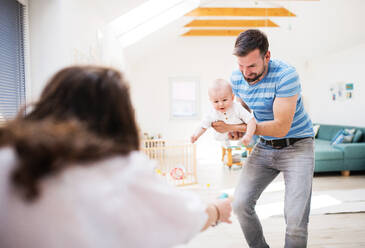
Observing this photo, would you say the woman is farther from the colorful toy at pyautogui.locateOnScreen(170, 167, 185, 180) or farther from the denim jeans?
the colorful toy at pyautogui.locateOnScreen(170, 167, 185, 180)

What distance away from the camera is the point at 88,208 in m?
0.69

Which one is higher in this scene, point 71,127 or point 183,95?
point 183,95

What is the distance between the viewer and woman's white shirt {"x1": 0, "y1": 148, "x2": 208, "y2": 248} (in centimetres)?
67

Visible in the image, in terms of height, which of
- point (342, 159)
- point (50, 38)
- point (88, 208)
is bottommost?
point (342, 159)

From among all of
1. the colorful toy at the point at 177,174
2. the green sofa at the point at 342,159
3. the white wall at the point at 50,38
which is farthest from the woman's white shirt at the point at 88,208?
the green sofa at the point at 342,159

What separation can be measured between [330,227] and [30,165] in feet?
9.65

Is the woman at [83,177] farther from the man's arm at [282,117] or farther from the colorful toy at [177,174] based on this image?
the colorful toy at [177,174]

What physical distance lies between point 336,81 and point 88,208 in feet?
23.3

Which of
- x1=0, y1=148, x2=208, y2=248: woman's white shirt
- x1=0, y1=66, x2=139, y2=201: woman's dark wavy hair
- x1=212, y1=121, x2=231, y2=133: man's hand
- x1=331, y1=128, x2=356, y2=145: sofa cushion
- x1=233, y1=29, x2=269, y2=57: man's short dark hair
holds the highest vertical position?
x1=233, y1=29, x2=269, y2=57: man's short dark hair

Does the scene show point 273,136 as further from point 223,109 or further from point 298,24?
point 298,24

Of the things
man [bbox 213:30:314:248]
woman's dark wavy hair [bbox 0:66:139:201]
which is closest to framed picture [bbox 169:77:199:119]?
man [bbox 213:30:314:248]

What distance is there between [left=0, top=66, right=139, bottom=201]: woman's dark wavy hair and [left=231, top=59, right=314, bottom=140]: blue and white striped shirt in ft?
3.87

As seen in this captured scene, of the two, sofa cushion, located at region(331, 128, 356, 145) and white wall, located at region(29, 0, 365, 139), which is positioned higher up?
white wall, located at region(29, 0, 365, 139)

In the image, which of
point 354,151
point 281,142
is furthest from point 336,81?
point 281,142
